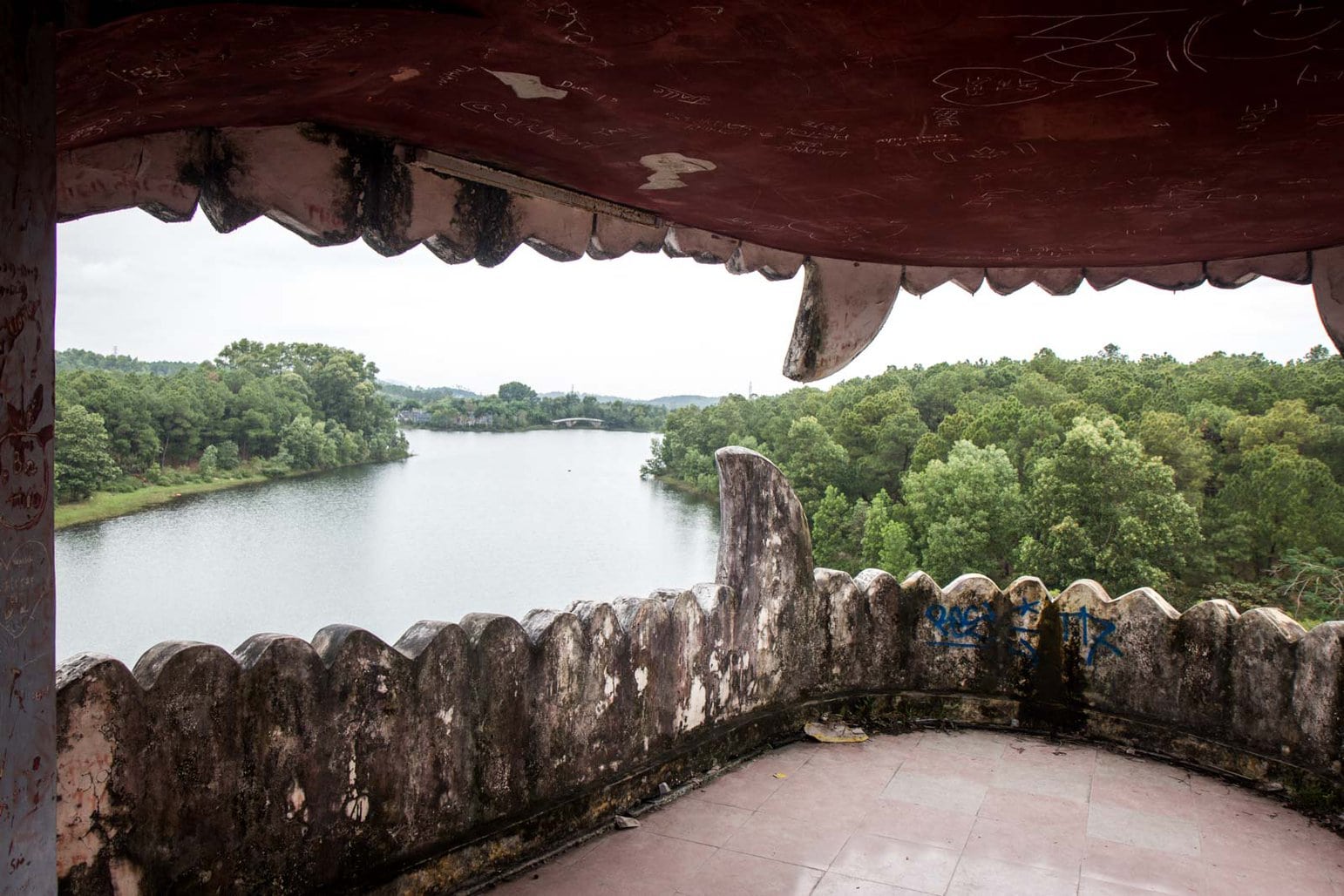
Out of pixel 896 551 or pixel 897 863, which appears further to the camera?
pixel 896 551

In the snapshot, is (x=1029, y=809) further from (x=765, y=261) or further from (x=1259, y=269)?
(x=765, y=261)

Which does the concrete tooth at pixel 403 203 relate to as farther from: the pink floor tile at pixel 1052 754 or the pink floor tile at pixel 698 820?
the pink floor tile at pixel 1052 754

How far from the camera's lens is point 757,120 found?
2.46m

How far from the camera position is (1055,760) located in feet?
15.5

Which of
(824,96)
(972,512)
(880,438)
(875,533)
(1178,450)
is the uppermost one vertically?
(824,96)

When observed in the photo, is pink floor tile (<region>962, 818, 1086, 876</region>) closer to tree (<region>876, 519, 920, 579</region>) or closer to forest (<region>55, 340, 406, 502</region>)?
forest (<region>55, 340, 406, 502</region>)

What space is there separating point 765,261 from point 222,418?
2610cm

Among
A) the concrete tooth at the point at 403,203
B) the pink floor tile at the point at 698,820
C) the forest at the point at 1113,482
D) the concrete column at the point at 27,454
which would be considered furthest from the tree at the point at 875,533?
the concrete column at the point at 27,454

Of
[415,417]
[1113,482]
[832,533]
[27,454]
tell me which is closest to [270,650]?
[27,454]

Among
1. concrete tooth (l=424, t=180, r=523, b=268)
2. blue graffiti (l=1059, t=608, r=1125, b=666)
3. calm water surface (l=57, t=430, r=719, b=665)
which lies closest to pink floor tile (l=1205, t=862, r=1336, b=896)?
blue graffiti (l=1059, t=608, r=1125, b=666)

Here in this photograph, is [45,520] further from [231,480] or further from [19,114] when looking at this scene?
[231,480]

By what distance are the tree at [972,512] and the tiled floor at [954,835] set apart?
25.8 metres

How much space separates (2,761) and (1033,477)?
31.2 meters

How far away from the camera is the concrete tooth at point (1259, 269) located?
3977 mm
